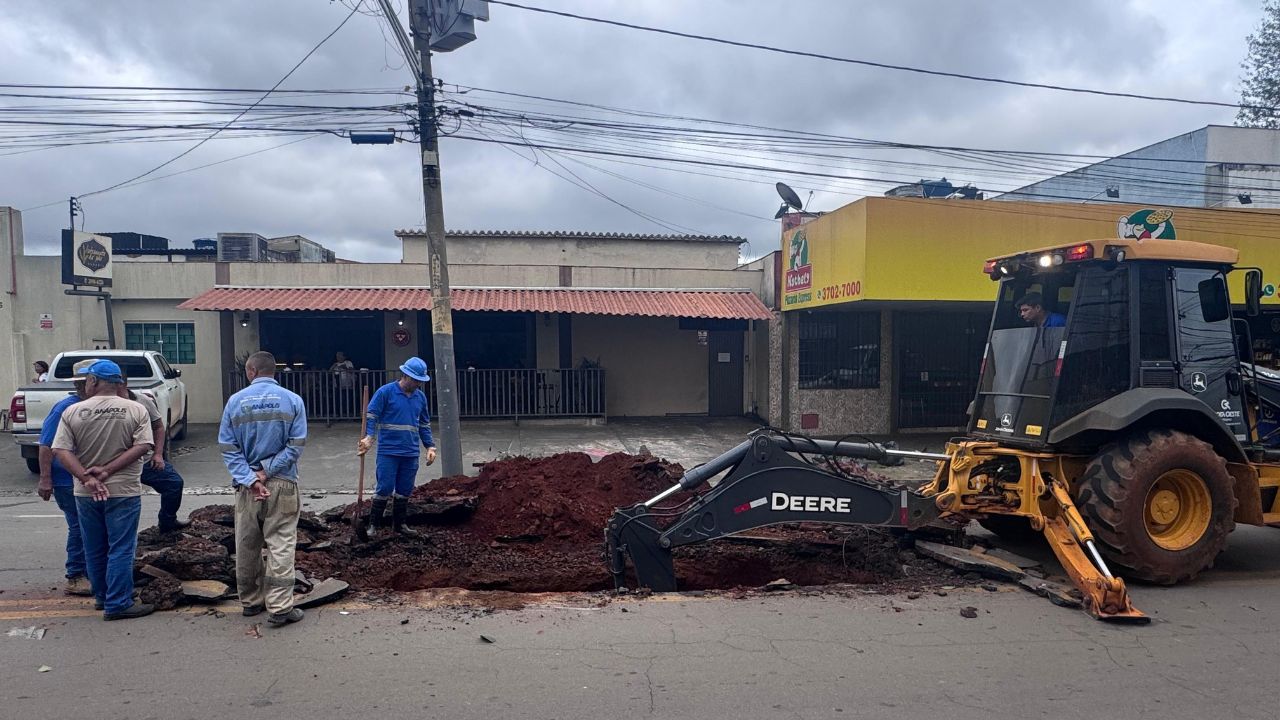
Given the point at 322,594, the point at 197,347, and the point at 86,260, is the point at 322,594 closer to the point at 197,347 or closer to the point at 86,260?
the point at 197,347

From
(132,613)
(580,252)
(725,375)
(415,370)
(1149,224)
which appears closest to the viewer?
(132,613)

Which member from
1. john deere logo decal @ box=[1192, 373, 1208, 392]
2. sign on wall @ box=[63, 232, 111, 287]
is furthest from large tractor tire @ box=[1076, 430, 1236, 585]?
sign on wall @ box=[63, 232, 111, 287]

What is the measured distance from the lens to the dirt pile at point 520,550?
18.4 feet

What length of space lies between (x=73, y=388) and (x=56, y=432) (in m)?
7.09

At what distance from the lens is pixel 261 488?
4754mm

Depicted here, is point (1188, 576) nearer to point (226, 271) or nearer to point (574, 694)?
point (574, 694)

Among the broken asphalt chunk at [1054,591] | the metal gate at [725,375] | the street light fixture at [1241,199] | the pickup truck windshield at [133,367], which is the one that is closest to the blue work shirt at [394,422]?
the broken asphalt chunk at [1054,591]

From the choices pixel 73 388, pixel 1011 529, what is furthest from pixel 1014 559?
pixel 73 388

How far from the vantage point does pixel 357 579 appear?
559cm

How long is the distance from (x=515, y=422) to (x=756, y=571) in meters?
10.4

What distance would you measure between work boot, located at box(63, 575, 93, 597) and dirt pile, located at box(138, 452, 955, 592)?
0.44 metres

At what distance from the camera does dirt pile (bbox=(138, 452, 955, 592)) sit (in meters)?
5.60

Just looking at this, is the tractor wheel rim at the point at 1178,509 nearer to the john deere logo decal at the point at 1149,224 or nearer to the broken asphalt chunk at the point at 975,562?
the broken asphalt chunk at the point at 975,562

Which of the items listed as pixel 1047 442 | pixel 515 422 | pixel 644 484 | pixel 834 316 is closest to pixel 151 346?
pixel 515 422
